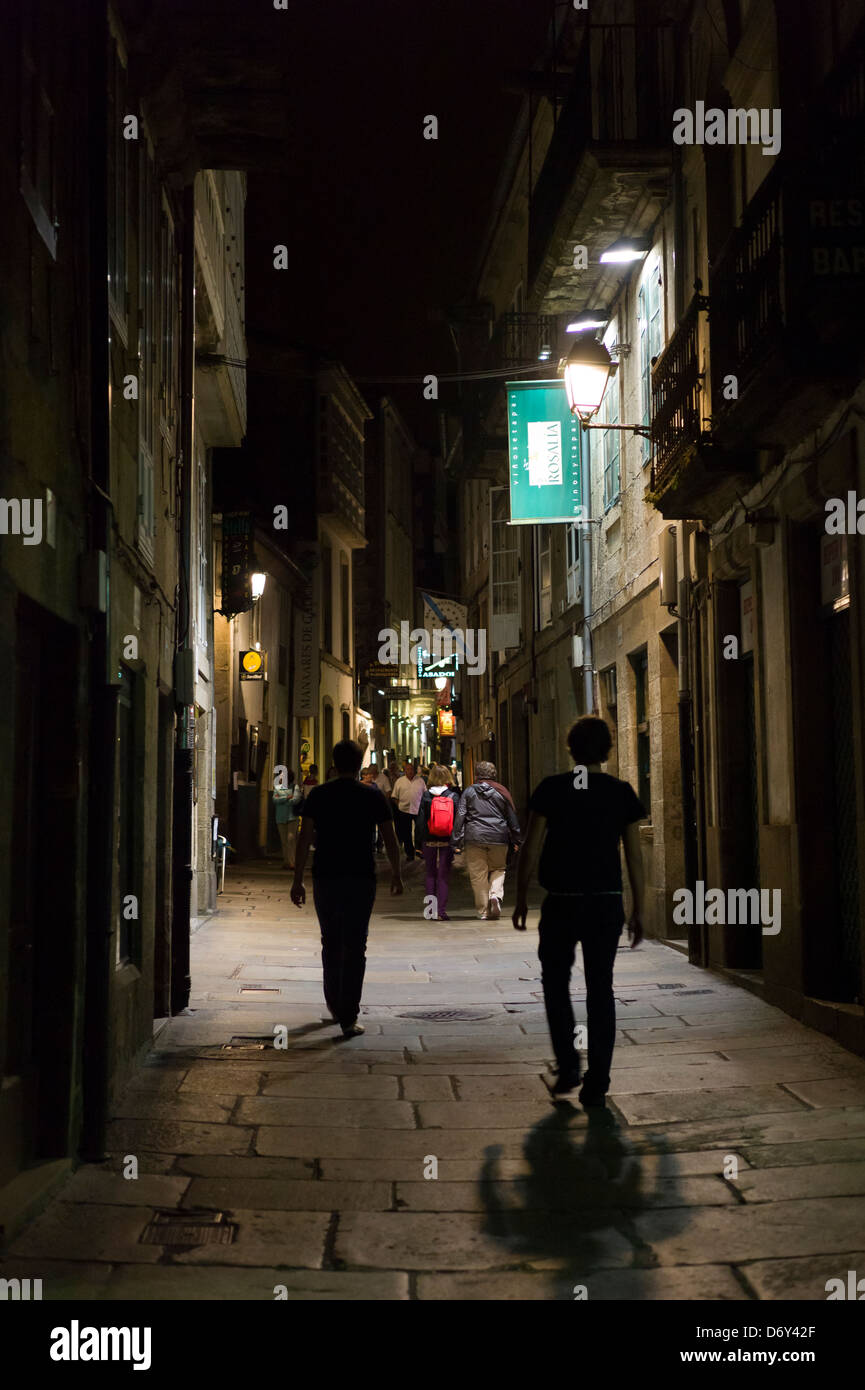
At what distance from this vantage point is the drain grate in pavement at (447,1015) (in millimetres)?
9930

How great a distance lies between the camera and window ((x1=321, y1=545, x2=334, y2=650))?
3903cm

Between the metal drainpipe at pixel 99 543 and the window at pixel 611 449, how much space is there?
35.4 feet

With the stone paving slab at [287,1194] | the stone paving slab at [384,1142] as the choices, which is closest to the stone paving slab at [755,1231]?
the stone paving slab at [287,1194]

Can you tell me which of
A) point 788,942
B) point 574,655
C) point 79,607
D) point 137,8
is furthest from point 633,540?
point 79,607

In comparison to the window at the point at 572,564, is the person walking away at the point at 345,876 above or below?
below

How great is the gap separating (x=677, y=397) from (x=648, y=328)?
3171mm

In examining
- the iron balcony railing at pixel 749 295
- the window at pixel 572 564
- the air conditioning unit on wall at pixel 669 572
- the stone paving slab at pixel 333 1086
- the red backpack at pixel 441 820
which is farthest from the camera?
the window at pixel 572 564

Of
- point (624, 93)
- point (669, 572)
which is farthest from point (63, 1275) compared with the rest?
point (624, 93)

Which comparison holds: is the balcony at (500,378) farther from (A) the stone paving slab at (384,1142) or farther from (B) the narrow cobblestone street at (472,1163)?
(A) the stone paving slab at (384,1142)

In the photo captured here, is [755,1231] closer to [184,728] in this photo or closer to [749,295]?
[184,728]

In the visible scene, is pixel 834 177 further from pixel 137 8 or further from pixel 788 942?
pixel 788 942

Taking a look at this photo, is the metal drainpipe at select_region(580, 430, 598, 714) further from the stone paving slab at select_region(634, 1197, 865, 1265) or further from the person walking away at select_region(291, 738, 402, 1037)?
the stone paving slab at select_region(634, 1197, 865, 1265)

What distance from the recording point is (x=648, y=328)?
15203 millimetres

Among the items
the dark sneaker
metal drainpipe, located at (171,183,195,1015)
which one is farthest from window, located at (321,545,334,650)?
the dark sneaker
